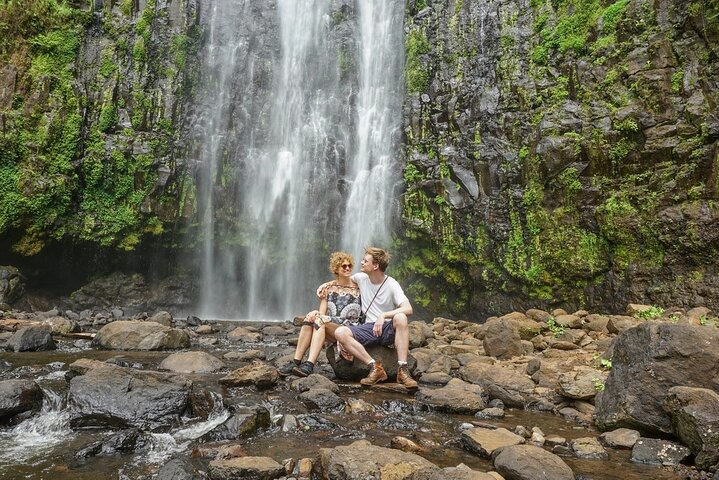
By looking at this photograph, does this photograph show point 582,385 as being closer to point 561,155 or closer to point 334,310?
point 334,310

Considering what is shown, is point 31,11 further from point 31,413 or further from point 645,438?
point 645,438

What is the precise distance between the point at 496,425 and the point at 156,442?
3185 mm

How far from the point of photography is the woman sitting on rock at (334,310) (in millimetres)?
6176

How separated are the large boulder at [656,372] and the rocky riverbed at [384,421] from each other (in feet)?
0.04

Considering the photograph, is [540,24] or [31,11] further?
[31,11]

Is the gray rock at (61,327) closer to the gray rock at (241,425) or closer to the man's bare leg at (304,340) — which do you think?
the man's bare leg at (304,340)

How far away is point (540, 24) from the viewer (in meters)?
15.4

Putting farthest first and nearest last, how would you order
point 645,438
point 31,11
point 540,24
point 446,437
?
point 31,11, point 540,24, point 446,437, point 645,438

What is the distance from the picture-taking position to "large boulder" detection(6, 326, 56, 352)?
874 cm

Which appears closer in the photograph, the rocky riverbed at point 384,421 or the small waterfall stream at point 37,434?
the rocky riverbed at point 384,421

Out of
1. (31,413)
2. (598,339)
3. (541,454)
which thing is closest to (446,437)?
(541,454)

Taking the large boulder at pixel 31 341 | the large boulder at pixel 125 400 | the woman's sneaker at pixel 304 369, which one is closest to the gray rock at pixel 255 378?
the woman's sneaker at pixel 304 369

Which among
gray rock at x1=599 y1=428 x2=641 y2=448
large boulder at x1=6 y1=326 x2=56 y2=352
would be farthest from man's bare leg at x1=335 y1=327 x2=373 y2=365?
large boulder at x1=6 y1=326 x2=56 y2=352

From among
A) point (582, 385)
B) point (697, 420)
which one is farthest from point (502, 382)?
point (697, 420)
